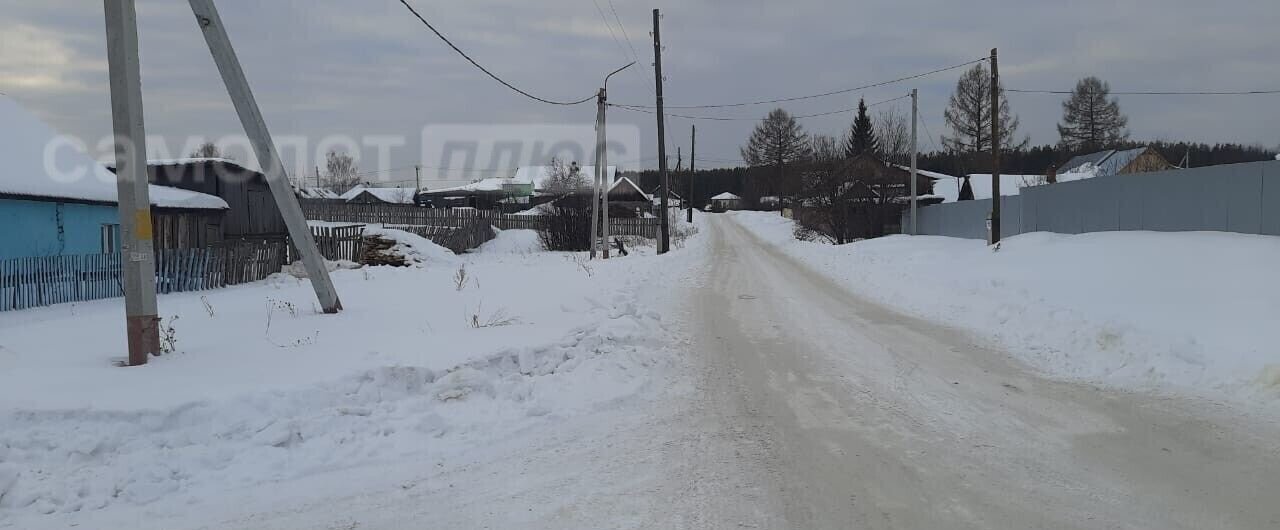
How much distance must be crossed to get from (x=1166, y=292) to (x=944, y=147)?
2108 inches

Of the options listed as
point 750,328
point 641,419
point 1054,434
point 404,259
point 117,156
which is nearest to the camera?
point 1054,434

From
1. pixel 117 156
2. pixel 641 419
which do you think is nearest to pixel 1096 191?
pixel 641 419

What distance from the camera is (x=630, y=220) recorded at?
45.2 meters

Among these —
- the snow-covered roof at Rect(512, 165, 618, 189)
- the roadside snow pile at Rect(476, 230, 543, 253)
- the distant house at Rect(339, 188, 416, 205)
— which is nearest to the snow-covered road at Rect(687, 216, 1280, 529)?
the roadside snow pile at Rect(476, 230, 543, 253)

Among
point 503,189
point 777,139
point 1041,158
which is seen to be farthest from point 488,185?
point 1041,158

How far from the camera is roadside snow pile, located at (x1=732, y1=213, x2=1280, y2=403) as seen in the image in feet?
24.2

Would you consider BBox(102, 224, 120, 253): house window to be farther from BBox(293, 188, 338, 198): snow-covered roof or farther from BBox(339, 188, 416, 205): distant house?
BBox(339, 188, 416, 205): distant house

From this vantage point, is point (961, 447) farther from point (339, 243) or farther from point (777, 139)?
point (777, 139)

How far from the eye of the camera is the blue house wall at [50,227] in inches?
586

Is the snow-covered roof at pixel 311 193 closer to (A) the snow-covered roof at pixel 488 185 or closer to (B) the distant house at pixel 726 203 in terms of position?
(A) the snow-covered roof at pixel 488 185

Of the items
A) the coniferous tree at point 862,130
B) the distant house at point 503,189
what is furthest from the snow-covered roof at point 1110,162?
the distant house at point 503,189

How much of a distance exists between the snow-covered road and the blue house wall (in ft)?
48.5

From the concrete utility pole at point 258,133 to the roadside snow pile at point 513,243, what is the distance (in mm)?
22370

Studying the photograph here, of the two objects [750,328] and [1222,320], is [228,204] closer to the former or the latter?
[750,328]
